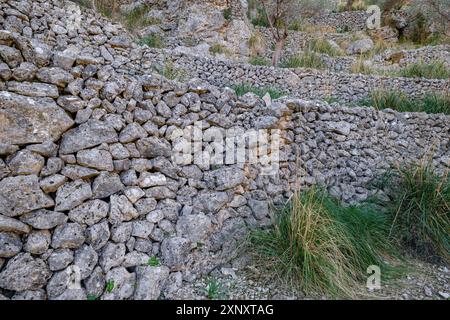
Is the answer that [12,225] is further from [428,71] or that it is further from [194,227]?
[428,71]

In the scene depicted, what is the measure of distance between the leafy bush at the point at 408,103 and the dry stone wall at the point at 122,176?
2.32 m

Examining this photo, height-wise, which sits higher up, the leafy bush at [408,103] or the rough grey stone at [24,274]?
the leafy bush at [408,103]

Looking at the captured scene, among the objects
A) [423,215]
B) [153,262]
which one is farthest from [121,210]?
[423,215]

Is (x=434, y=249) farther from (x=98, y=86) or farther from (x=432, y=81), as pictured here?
(x=432, y=81)

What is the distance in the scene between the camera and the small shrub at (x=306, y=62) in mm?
7882

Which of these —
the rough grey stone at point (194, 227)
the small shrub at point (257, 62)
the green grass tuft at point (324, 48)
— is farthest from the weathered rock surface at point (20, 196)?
the green grass tuft at point (324, 48)

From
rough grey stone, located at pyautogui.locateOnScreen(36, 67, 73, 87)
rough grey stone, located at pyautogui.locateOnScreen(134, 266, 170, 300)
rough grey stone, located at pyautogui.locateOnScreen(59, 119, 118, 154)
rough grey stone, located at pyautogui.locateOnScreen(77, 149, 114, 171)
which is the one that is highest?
rough grey stone, located at pyautogui.locateOnScreen(36, 67, 73, 87)

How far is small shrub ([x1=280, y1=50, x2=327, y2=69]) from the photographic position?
7.88m

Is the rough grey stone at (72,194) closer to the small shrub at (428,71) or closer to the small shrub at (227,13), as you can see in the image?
the small shrub at (428,71)

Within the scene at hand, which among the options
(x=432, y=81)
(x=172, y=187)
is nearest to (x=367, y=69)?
(x=432, y=81)

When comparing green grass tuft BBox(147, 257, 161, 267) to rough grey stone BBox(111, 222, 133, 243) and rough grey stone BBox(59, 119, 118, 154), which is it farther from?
rough grey stone BBox(59, 119, 118, 154)

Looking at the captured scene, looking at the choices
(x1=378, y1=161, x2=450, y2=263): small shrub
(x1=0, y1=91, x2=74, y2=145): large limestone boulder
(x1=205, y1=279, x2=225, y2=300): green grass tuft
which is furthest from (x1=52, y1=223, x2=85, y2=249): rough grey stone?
(x1=378, y1=161, x2=450, y2=263): small shrub

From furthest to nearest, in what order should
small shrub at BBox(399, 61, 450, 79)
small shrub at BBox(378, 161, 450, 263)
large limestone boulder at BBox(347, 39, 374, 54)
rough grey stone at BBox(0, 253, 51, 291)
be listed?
1. large limestone boulder at BBox(347, 39, 374, 54)
2. small shrub at BBox(399, 61, 450, 79)
3. small shrub at BBox(378, 161, 450, 263)
4. rough grey stone at BBox(0, 253, 51, 291)

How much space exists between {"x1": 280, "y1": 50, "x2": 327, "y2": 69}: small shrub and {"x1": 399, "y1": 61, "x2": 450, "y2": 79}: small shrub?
2.35 m
